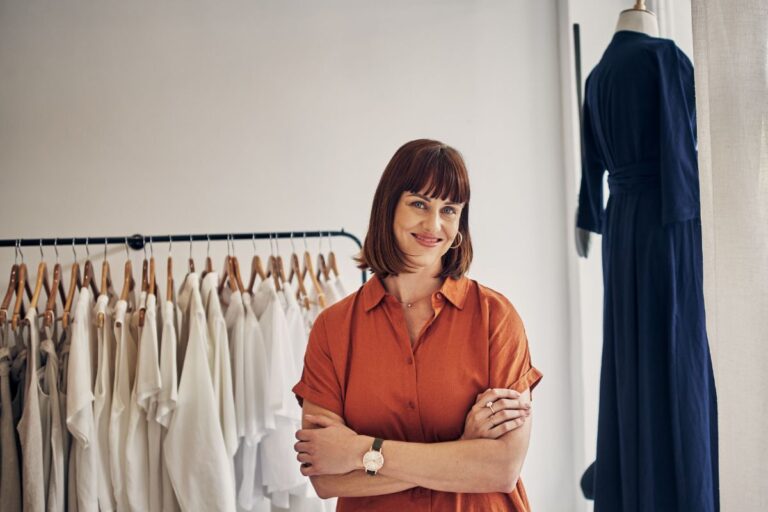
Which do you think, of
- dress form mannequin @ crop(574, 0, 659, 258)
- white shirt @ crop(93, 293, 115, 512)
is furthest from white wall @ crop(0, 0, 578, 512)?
dress form mannequin @ crop(574, 0, 659, 258)

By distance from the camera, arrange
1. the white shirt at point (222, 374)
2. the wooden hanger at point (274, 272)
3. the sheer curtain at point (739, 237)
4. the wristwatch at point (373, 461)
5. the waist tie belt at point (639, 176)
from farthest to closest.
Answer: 1. the wooden hanger at point (274, 272)
2. the white shirt at point (222, 374)
3. the waist tie belt at point (639, 176)
4. the wristwatch at point (373, 461)
5. the sheer curtain at point (739, 237)

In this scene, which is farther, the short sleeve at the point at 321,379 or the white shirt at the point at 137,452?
the white shirt at the point at 137,452

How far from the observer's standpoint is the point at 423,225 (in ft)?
4.41

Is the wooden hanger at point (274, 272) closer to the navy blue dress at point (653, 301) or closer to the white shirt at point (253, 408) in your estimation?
the white shirt at point (253, 408)

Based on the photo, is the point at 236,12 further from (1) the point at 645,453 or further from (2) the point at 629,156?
(1) the point at 645,453

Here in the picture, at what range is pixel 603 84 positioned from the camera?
5.40 ft

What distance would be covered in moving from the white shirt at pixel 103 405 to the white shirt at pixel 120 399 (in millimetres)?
23

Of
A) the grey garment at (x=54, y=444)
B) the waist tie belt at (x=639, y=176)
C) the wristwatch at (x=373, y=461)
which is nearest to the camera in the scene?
the wristwatch at (x=373, y=461)

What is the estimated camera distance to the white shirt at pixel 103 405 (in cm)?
179

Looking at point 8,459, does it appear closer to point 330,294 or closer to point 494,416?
point 330,294

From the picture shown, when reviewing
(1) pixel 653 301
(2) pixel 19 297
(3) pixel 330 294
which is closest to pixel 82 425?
(2) pixel 19 297

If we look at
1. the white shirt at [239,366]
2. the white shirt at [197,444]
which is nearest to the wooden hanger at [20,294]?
the white shirt at [197,444]

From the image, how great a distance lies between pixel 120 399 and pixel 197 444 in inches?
10.0

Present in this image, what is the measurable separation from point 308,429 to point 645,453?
0.75m
